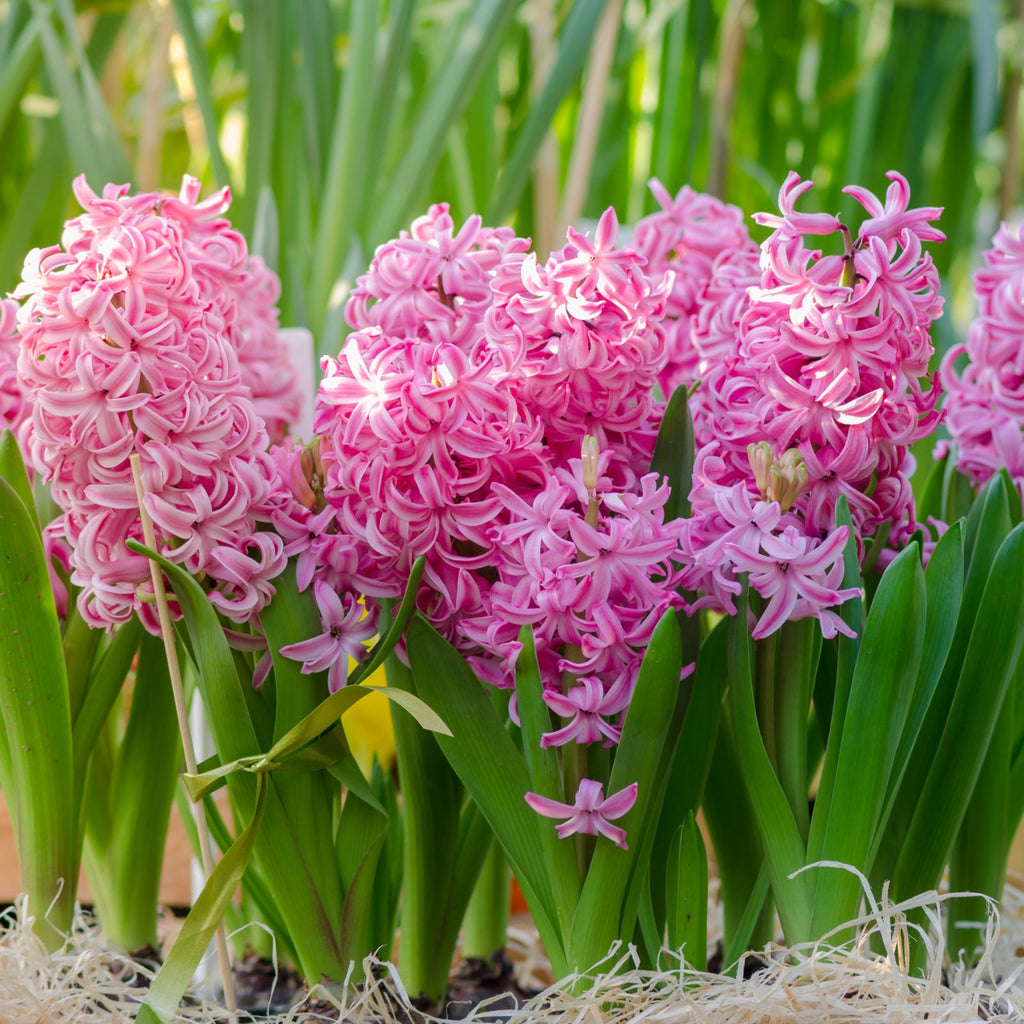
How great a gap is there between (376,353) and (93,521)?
0.56ft

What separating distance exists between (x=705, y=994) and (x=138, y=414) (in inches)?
16.1

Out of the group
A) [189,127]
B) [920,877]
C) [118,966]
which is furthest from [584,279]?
[189,127]

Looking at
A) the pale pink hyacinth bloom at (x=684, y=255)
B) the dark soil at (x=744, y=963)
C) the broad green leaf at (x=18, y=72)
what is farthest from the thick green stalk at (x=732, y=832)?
the broad green leaf at (x=18, y=72)

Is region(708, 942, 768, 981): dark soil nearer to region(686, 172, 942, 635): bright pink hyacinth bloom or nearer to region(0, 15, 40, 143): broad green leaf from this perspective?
region(686, 172, 942, 635): bright pink hyacinth bloom

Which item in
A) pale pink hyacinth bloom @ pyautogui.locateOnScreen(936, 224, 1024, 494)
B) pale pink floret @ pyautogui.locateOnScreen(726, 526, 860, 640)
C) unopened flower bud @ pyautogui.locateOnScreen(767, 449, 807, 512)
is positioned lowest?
pale pink floret @ pyautogui.locateOnScreen(726, 526, 860, 640)

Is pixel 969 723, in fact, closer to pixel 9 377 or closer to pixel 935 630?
pixel 935 630

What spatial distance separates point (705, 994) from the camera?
0.56 metres

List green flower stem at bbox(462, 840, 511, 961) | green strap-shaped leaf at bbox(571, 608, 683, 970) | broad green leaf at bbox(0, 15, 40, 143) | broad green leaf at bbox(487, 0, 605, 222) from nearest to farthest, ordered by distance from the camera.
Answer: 1. green strap-shaped leaf at bbox(571, 608, 683, 970)
2. green flower stem at bbox(462, 840, 511, 961)
3. broad green leaf at bbox(487, 0, 605, 222)
4. broad green leaf at bbox(0, 15, 40, 143)

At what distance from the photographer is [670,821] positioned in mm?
636

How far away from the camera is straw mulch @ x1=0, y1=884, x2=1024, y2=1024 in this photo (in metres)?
0.55

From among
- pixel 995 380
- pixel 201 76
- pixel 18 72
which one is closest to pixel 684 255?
pixel 995 380

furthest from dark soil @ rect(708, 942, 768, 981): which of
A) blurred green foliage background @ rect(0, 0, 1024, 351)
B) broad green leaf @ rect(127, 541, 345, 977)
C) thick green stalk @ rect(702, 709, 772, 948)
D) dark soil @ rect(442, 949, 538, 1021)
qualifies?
blurred green foliage background @ rect(0, 0, 1024, 351)

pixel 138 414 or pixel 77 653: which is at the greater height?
pixel 138 414

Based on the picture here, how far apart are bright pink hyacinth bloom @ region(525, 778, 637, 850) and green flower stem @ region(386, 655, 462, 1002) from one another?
10cm
